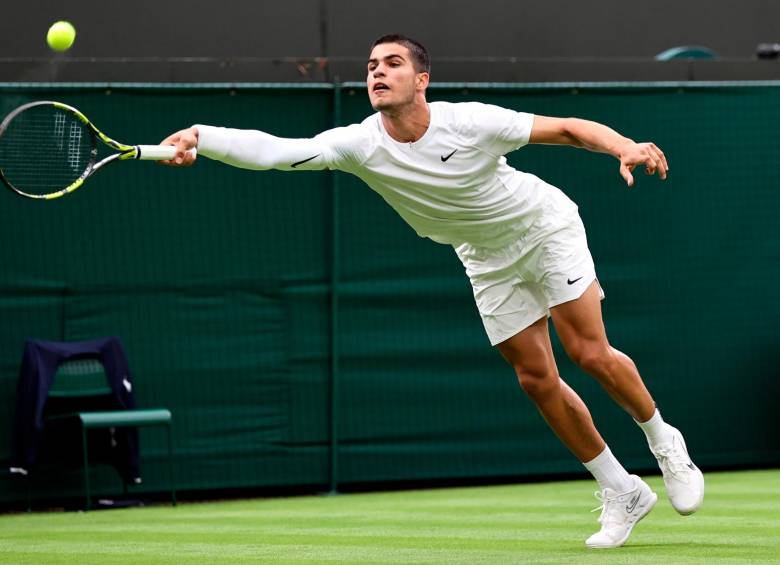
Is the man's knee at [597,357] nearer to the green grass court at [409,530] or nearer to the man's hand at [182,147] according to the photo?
the green grass court at [409,530]

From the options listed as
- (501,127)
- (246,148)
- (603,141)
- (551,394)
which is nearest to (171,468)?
(551,394)

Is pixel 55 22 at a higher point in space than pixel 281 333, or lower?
higher

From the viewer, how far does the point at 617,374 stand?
17.7 ft

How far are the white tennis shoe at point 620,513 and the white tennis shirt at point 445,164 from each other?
1.08 meters

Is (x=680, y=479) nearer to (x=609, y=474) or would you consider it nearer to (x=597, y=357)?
(x=609, y=474)

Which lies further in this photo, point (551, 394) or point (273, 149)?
point (551, 394)

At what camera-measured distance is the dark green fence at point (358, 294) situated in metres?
9.09

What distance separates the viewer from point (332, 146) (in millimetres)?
5305

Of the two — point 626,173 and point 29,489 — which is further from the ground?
point 626,173

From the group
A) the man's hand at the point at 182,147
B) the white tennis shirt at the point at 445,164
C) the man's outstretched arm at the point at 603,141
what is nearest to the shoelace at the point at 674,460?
the white tennis shirt at the point at 445,164

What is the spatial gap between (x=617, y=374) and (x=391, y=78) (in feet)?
4.64

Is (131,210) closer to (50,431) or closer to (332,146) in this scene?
(50,431)

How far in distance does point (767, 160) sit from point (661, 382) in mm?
1762

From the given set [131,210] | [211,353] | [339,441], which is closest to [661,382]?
[339,441]
